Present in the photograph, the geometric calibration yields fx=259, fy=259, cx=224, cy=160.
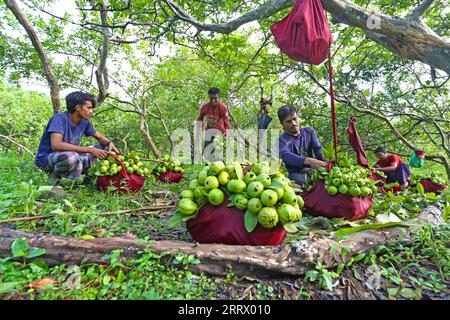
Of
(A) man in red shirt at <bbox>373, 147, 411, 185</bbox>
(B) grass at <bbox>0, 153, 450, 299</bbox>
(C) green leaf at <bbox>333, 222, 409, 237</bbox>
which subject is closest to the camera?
(B) grass at <bbox>0, 153, 450, 299</bbox>

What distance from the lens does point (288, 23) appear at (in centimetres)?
290

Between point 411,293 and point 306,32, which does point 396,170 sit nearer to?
point 306,32

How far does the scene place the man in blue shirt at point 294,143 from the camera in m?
3.51

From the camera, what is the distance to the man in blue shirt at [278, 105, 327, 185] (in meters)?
3.51

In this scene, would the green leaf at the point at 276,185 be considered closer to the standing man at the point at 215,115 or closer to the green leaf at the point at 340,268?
the green leaf at the point at 340,268

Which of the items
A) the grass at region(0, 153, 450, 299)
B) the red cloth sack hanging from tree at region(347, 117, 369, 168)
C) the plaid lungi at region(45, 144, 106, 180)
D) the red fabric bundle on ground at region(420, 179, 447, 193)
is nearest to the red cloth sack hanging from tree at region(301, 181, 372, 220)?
the grass at region(0, 153, 450, 299)

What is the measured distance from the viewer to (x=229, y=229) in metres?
1.76

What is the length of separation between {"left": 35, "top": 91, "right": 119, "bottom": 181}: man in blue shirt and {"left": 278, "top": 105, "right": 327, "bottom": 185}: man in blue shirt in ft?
7.96

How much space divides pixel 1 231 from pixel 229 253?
4.54 feet

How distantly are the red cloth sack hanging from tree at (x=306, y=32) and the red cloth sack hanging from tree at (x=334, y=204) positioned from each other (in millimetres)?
1482

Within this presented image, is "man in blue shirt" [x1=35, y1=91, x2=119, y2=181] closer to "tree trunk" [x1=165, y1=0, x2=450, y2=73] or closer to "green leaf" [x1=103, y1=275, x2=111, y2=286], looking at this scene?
"green leaf" [x1=103, y1=275, x2=111, y2=286]

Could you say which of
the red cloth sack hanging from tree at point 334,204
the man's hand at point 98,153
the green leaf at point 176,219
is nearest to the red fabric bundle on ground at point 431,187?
the red cloth sack hanging from tree at point 334,204
